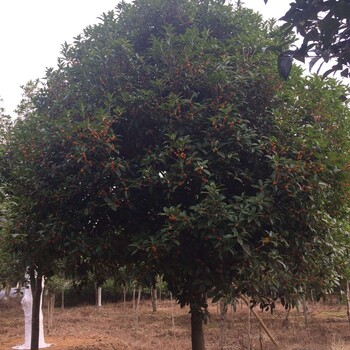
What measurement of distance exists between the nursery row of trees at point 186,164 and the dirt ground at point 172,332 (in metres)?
4.55

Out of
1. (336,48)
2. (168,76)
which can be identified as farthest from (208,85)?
(336,48)

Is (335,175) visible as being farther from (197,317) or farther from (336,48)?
(336,48)

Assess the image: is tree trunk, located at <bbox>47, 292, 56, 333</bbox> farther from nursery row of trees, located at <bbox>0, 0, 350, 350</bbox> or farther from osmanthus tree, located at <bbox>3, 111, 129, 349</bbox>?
osmanthus tree, located at <bbox>3, 111, 129, 349</bbox>

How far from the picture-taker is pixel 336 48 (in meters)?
2.09

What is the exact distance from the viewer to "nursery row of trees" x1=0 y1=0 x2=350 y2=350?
4773mm

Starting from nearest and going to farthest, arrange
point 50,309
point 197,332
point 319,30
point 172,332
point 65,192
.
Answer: point 319,30 < point 65,192 < point 197,332 < point 172,332 < point 50,309

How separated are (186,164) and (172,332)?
11.0 m

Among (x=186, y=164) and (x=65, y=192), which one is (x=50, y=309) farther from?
(x=186, y=164)

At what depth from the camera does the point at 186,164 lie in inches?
189

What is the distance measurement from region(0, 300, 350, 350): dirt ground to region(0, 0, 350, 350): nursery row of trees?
14.9ft

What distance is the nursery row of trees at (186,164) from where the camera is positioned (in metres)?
4.77

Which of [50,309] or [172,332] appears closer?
[172,332]

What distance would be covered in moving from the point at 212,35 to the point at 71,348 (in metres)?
7.95

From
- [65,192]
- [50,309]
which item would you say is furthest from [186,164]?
[50,309]
